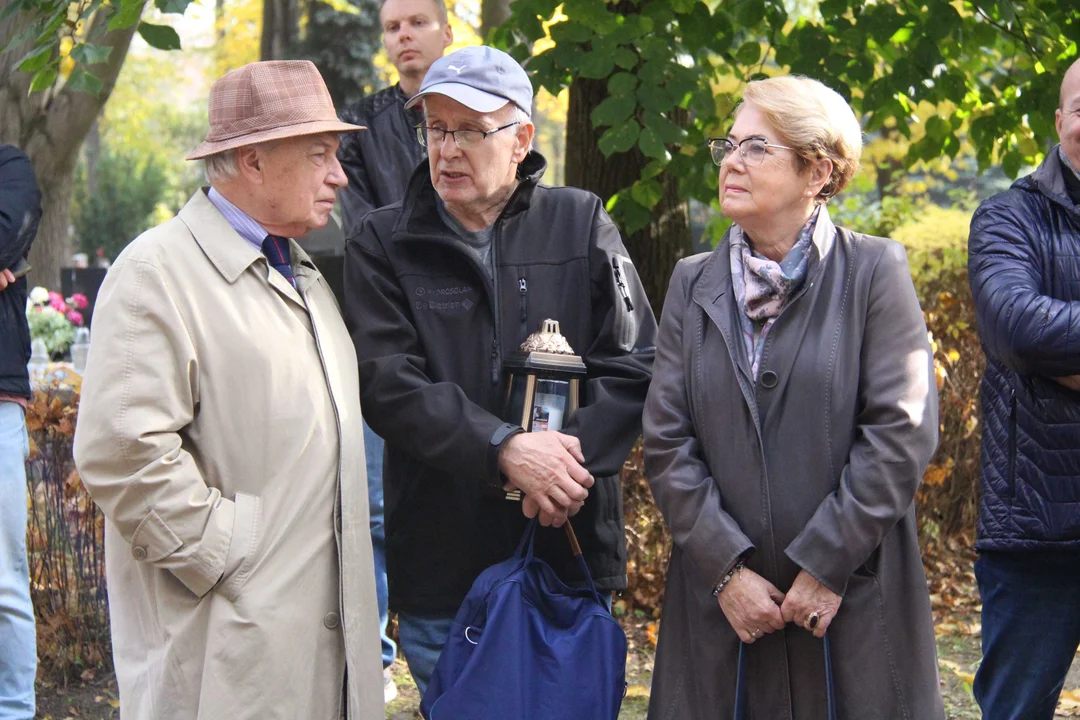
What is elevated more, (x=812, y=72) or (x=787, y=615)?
(x=812, y=72)

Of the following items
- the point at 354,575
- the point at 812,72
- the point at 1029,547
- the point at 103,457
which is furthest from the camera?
the point at 812,72

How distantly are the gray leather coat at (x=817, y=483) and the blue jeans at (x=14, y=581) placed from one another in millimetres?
2305

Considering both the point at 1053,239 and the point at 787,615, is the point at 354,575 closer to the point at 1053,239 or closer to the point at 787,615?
the point at 787,615

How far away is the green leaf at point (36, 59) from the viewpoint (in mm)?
5254

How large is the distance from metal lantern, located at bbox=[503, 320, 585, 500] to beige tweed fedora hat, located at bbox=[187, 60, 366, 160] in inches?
28.0

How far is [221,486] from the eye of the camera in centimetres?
293

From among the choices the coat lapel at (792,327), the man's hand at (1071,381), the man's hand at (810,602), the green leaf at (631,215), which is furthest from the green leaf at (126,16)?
the man's hand at (1071,381)

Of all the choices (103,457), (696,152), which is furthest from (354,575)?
(696,152)

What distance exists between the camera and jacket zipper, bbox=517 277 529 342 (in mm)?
3404

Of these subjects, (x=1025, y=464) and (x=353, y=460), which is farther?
(x=1025, y=464)

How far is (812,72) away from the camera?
623cm

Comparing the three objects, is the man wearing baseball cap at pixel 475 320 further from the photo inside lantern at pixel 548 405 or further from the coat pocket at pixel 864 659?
the coat pocket at pixel 864 659

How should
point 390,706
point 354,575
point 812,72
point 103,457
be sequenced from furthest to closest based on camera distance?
point 812,72 < point 390,706 < point 354,575 < point 103,457

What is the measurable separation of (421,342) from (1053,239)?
5.77 feet
